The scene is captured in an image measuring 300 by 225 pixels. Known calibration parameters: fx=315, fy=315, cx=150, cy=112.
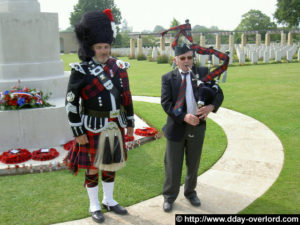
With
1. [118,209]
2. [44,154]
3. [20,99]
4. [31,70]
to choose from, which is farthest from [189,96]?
[31,70]

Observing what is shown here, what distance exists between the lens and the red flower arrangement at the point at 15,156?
5.03 metres

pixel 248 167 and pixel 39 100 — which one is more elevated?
pixel 39 100

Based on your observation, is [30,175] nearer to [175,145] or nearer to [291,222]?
[175,145]

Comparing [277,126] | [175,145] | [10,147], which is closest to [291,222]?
[175,145]

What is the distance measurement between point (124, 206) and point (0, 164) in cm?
241

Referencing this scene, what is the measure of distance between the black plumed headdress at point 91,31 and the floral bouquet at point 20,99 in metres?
2.61

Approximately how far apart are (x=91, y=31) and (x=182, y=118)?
1.33m

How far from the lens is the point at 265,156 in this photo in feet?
17.6

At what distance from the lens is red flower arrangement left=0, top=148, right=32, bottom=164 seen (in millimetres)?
5027

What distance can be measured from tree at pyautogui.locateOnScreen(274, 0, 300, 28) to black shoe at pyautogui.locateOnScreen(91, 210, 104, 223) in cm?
5291

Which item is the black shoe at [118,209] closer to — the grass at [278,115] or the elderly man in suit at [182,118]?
the elderly man in suit at [182,118]

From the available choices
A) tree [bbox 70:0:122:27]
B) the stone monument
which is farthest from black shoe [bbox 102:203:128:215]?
tree [bbox 70:0:122:27]

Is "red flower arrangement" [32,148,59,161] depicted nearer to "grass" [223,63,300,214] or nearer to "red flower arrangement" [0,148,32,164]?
"red flower arrangement" [0,148,32,164]

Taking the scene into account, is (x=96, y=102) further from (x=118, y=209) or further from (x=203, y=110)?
(x=118, y=209)
